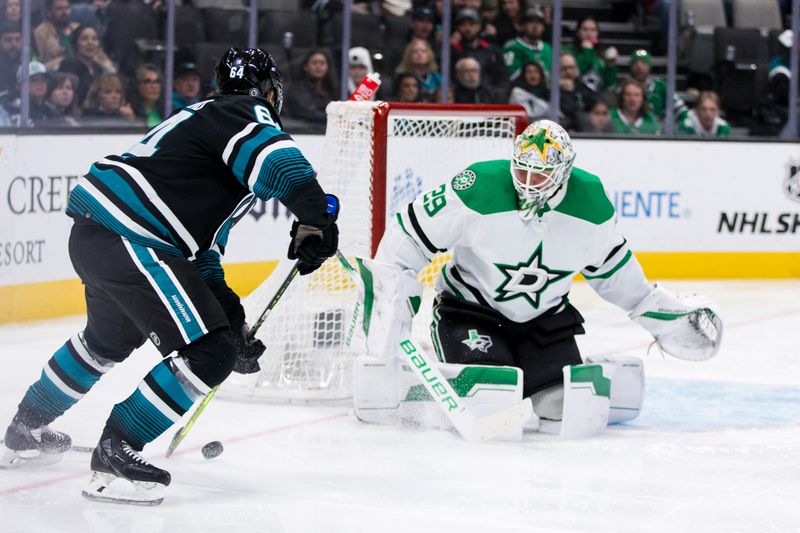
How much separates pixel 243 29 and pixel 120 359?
3.87 metres

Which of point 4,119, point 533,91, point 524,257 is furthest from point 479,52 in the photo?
point 524,257

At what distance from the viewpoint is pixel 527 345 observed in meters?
3.80

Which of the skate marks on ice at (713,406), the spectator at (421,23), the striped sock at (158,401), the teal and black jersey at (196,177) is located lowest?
the skate marks on ice at (713,406)

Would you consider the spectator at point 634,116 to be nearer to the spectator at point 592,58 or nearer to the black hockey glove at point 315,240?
the spectator at point 592,58

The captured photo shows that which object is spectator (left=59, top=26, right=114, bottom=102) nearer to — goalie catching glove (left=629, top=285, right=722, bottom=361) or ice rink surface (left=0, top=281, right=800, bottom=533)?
ice rink surface (left=0, top=281, right=800, bottom=533)

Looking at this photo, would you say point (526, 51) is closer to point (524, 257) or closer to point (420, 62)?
point (420, 62)

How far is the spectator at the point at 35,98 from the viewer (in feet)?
18.4

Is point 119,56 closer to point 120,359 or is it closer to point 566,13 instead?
point 566,13

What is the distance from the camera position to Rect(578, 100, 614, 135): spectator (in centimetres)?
748

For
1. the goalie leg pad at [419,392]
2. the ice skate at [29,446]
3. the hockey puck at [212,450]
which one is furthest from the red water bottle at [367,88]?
the ice skate at [29,446]

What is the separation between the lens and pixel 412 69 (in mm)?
7246

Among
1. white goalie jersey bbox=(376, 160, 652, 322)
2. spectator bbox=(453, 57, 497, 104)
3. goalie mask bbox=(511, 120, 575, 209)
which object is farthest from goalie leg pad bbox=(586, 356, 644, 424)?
spectator bbox=(453, 57, 497, 104)

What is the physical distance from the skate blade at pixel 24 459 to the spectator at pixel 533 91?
184 inches

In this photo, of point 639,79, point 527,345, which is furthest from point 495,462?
point 639,79
